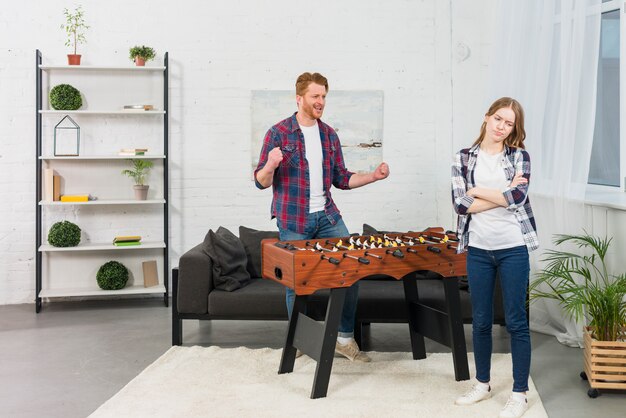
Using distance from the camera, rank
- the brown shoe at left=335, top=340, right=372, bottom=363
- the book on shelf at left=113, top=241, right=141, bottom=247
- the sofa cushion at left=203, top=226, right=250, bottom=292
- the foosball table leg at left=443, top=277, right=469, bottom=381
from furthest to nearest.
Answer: the book on shelf at left=113, top=241, right=141, bottom=247 < the sofa cushion at left=203, top=226, right=250, bottom=292 < the brown shoe at left=335, top=340, right=372, bottom=363 < the foosball table leg at left=443, top=277, right=469, bottom=381

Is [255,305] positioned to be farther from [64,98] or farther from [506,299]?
[64,98]

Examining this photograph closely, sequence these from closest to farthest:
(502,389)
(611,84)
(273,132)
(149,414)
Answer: (149,414), (502,389), (273,132), (611,84)

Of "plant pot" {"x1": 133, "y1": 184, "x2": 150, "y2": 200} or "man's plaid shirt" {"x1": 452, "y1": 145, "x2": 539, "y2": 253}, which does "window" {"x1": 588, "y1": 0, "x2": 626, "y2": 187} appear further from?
"plant pot" {"x1": 133, "y1": 184, "x2": 150, "y2": 200}

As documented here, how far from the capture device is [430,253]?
425 cm

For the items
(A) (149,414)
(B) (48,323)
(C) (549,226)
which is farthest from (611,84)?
(B) (48,323)

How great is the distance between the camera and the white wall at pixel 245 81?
670 cm

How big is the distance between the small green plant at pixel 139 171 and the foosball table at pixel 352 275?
8.79 feet

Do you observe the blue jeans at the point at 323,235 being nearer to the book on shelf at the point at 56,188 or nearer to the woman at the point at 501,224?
the woman at the point at 501,224

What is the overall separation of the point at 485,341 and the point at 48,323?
11.9 feet

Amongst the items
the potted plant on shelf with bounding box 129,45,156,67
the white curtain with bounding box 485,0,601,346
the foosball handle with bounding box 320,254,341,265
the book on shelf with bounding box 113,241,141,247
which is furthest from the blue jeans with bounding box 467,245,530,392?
the potted plant on shelf with bounding box 129,45,156,67

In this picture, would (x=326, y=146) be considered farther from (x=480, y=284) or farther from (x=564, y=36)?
(x=564, y=36)

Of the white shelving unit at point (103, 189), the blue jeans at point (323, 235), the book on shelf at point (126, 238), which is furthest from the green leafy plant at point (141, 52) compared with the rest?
the blue jeans at point (323, 235)

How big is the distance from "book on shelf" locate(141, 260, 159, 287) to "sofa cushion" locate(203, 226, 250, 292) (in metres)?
1.53

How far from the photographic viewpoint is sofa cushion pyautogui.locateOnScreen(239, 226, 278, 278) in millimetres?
5656
